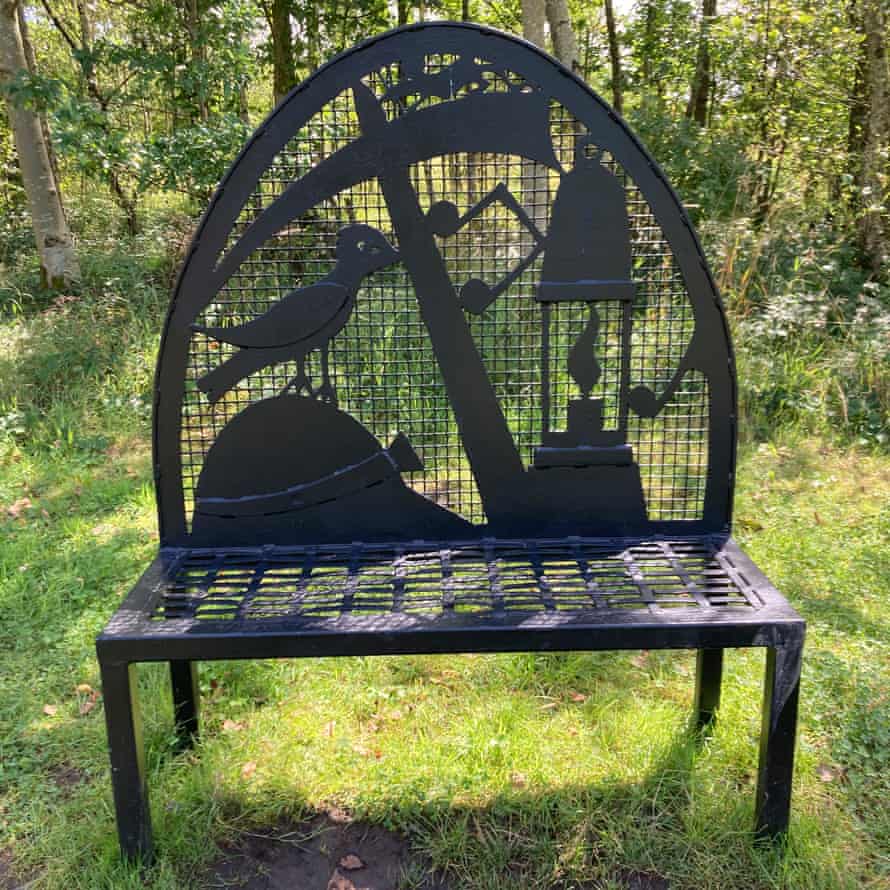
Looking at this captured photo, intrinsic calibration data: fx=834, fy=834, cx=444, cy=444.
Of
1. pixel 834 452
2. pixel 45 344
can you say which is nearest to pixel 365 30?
pixel 45 344

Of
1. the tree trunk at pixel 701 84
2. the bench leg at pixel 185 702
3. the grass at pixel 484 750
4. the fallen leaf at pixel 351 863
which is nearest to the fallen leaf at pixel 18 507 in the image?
the grass at pixel 484 750

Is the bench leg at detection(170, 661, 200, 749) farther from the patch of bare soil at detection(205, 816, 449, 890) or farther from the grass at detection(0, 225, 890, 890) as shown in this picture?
the patch of bare soil at detection(205, 816, 449, 890)

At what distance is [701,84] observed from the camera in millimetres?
8477

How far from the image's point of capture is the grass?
196 centimetres

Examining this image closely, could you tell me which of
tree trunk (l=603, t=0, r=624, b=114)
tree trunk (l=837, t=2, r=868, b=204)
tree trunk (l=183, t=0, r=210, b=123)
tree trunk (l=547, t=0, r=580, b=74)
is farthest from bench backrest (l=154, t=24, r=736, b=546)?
tree trunk (l=603, t=0, r=624, b=114)

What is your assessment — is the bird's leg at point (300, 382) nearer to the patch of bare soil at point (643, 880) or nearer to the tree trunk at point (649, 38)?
the patch of bare soil at point (643, 880)

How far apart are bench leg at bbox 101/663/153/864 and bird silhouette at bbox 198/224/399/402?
80cm

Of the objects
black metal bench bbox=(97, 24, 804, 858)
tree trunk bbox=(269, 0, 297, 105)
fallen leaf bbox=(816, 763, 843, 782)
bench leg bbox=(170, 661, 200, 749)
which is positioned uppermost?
tree trunk bbox=(269, 0, 297, 105)

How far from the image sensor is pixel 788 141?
643 cm

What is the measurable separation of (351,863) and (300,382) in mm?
1162

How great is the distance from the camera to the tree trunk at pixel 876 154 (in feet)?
18.6

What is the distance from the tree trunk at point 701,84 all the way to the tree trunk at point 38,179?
5.47m

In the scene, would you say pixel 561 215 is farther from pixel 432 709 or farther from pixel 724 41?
pixel 724 41

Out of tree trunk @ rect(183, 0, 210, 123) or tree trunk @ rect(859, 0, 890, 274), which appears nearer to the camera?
tree trunk @ rect(859, 0, 890, 274)
